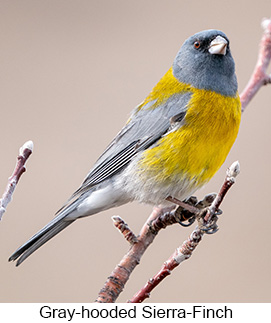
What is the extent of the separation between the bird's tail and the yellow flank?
36cm

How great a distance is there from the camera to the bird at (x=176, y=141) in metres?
2.09

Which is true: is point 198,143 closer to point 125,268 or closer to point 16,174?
point 125,268

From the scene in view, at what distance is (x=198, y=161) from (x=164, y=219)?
25 centimetres

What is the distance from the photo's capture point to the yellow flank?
81.7 inches

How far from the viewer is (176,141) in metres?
2.10

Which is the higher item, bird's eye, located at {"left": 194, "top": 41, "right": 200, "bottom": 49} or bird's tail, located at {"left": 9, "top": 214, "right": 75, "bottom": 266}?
bird's eye, located at {"left": 194, "top": 41, "right": 200, "bottom": 49}

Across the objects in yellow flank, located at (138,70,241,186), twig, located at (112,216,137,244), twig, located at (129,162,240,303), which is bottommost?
twig, located at (129,162,240,303)

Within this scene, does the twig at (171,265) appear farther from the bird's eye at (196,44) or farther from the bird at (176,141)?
the bird's eye at (196,44)

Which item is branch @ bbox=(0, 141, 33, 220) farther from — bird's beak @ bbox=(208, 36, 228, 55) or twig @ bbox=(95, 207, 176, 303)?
bird's beak @ bbox=(208, 36, 228, 55)

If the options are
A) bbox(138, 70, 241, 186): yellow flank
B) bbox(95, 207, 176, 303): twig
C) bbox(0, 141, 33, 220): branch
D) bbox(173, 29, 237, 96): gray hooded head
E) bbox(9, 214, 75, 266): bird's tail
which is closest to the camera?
bbox(0, 141, 33, 220): branch

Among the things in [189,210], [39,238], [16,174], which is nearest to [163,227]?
[189,210]

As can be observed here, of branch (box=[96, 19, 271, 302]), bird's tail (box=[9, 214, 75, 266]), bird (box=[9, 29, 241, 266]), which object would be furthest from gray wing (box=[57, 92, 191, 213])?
branch (box=[96, 19, 271, 302])

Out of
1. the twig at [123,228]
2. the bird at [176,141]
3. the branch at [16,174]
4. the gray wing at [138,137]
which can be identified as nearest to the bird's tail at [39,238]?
the bird at [176,141]
